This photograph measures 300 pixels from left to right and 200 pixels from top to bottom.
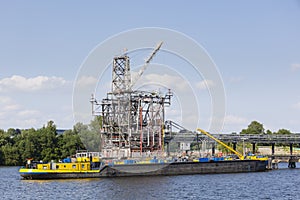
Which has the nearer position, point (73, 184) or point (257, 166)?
point (73, 184)

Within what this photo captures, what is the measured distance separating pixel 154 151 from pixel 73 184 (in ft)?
111

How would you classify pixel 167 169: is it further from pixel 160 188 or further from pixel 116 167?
pixel 160 188

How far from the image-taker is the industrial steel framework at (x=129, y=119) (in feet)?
405

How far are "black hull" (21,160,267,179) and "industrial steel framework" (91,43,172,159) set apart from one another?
970 centimetres

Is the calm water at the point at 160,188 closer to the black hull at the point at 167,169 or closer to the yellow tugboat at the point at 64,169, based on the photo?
the yellow tugboat at the point at 64,169

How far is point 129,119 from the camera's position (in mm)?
122625

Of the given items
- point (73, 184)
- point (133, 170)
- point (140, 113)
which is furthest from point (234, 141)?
point (73, 184)

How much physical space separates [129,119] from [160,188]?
38.4 m

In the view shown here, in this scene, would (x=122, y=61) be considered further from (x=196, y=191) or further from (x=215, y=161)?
(x=196, y=191)

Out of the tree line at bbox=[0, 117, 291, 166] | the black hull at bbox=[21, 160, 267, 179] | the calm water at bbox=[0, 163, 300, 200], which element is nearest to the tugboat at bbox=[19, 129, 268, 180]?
the black hull at bbox=[21, 160, 267, 179]

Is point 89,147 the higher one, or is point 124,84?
point 124,84

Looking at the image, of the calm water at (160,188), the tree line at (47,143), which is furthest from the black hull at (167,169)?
the tree line at (47,143)

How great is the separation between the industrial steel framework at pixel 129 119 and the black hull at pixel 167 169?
9.70 meters

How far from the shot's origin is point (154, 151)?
125 m
